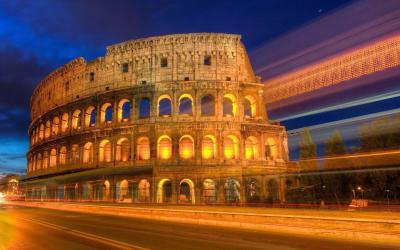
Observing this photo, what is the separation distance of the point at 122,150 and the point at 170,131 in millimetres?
6062

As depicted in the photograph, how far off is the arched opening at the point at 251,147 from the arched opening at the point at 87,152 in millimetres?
16124

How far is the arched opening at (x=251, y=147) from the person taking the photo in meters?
35.0

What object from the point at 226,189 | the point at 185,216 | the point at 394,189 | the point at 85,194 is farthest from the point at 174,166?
the point at 394,189

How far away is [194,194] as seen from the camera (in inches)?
1261

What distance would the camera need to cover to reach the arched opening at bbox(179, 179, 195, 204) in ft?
107

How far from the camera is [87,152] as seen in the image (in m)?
38.2

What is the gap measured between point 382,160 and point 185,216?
10572mm

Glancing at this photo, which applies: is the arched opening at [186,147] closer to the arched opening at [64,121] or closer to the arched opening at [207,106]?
the arched opening at [207,106]

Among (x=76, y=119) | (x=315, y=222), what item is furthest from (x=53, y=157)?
(x=315, y=222)

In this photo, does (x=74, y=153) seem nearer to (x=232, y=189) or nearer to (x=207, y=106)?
(x=207, y=106)

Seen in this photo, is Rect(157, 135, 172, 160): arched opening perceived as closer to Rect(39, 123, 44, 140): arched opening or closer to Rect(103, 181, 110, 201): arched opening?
Rect(103, 181, 110, 201): arched opening

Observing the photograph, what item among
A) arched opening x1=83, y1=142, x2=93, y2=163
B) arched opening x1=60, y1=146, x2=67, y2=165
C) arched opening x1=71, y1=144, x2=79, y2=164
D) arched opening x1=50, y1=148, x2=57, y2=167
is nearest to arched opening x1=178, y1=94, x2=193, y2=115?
arched opening x1=83, y1=142, x2=93, y2=163

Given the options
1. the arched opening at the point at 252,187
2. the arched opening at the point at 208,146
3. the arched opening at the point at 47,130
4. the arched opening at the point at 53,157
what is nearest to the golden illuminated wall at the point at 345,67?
the arched opening at the point at 208,146

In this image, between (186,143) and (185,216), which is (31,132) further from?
(185,216)
